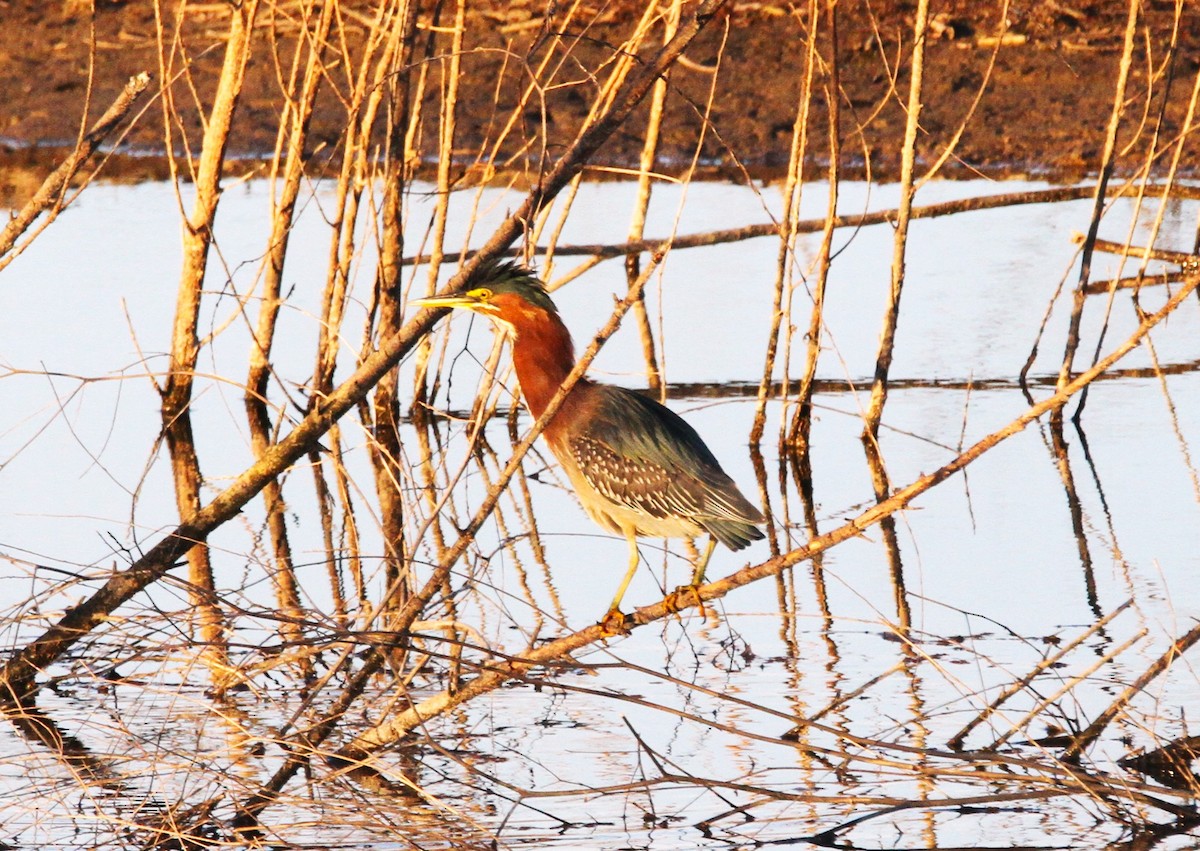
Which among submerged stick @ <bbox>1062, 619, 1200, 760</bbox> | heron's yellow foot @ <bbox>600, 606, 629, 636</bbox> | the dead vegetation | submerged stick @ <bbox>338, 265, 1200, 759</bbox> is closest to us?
submerged stick @ <bbox>338, 265, 1200, 759</bbox>

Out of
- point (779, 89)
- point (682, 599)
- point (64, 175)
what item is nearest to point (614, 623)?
point (682, 599)

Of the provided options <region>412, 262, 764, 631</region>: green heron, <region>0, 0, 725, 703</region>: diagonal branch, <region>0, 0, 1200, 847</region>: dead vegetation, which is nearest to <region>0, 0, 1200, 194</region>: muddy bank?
<region>0, 0, 1200, 847</region>: dead vegetation

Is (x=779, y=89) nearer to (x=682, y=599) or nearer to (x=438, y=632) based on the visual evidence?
(x=438, y=632)

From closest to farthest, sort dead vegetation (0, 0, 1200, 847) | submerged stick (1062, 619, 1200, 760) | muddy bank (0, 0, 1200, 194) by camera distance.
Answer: dead vegetation (0, 0, 1200, 847), submerged stick (1062, 619, 1200, 760), muddy bank (0, 0, 1200, 194)

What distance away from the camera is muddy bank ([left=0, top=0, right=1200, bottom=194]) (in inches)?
566

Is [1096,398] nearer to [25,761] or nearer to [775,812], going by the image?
Result: [775,812]

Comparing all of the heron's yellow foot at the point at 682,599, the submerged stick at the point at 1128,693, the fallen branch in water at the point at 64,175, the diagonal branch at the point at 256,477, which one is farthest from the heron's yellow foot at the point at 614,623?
the fallen branch in water at the point at 64,175

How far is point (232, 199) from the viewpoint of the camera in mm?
14586

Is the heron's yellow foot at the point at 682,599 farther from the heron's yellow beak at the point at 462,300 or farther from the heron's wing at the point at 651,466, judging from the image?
the heron's yellow beak at the point at 462,300

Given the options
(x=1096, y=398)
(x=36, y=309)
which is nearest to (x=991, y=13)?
(x=1096, y=398)

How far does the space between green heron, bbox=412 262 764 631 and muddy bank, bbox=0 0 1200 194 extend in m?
8.67

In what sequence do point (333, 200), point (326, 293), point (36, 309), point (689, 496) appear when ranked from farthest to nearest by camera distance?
point (333, 200), point (36, 309), point (326, 293), point (689, 496)

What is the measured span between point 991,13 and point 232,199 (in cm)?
694

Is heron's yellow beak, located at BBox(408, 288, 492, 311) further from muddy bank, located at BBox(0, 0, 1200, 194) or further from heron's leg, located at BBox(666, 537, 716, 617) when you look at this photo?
muddy bank, located at BBox(0, 0, 1200, 194)
